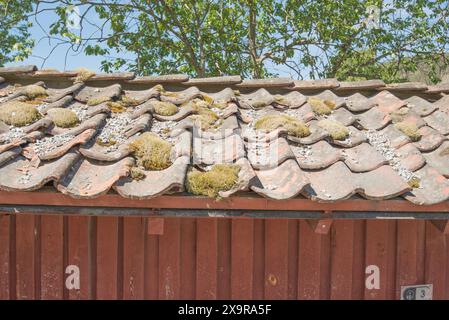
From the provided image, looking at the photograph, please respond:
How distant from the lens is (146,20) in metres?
11.4

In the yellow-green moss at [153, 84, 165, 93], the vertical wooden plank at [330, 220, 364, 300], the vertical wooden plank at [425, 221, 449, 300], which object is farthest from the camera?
the yellow-green moss at [153, 84, 165, 93]

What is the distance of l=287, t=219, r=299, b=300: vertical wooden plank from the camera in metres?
2.99

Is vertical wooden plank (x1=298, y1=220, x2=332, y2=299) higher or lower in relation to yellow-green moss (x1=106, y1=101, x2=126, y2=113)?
lower

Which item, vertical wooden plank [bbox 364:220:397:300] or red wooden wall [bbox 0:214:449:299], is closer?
red wooden wall [bbox 0:214:449:299]

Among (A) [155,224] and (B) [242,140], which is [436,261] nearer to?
(B) [242,140]

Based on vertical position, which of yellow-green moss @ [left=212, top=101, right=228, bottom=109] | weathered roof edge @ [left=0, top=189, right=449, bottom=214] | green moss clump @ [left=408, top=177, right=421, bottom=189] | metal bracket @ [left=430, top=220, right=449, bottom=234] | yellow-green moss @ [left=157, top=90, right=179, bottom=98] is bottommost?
metal bracket @ [left=430, top=220, right=449, bottom=234]

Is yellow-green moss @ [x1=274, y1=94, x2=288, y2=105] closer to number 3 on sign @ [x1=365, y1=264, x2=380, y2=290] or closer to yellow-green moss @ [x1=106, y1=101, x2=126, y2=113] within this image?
yellow-green moss @ [x1=106, y1=101, x2=126, y2=113]

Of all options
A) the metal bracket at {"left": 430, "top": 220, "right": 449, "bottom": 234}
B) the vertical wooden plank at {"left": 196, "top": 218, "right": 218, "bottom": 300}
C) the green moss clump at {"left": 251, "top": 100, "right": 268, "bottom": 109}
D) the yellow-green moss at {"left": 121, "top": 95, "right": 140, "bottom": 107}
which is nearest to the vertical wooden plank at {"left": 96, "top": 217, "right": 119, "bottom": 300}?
the vertical wooden plank at {"left": 196, "top": 218, "right": 218, "bottom": 300}

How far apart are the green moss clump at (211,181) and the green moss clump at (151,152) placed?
9.1 inches

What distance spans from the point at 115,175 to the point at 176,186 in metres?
0.36

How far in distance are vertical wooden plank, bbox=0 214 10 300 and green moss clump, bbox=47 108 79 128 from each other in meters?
0.78
